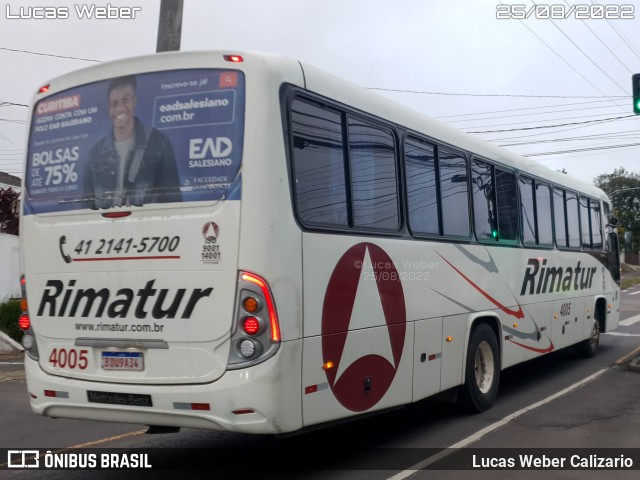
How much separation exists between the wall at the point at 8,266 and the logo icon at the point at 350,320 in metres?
13.7

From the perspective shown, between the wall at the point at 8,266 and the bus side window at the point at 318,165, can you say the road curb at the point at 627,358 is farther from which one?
the wall at the point at 8,266

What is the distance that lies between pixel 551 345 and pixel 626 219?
8063 cm

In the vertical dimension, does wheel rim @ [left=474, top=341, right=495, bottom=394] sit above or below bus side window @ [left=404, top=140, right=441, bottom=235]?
below

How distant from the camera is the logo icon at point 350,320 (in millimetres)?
5938

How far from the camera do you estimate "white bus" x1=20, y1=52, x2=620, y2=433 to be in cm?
537

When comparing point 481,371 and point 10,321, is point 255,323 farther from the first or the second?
point 10,321

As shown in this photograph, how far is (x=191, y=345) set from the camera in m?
5.45

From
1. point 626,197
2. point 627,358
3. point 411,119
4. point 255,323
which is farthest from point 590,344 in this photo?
point 626,197

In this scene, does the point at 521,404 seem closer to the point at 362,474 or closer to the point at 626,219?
the point at 362,474

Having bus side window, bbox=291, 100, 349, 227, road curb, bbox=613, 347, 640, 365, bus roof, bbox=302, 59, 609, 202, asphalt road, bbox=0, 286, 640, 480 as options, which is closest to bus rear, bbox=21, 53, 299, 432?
bus side window, bbox=291, 100, 349, 227

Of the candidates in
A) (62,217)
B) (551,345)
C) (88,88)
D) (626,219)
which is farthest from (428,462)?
(626,219)

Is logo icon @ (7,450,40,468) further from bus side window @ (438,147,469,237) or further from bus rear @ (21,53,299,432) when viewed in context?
bus side window @ (438,147,469,237)

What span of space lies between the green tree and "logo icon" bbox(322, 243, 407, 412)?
3313 inches

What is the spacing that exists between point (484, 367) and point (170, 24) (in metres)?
7.74
